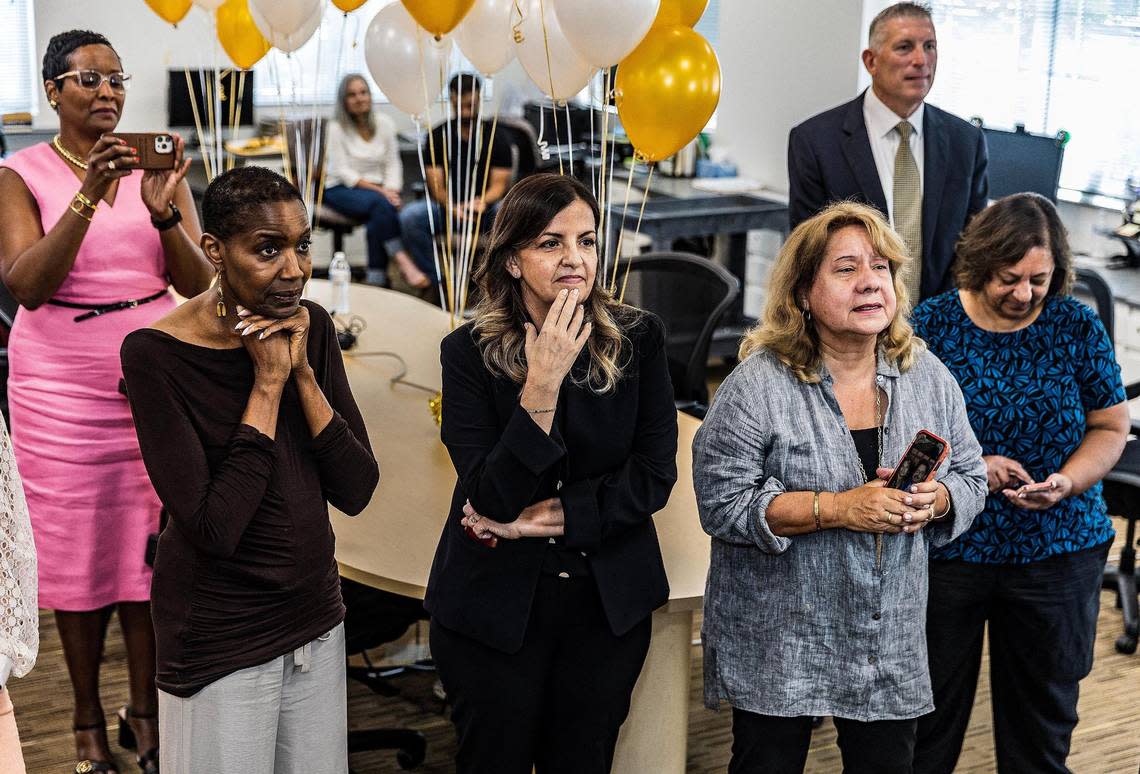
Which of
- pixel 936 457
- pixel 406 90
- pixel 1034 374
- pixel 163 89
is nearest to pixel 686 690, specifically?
pixel 936 457

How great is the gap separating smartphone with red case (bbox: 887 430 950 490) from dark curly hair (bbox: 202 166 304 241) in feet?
3.56

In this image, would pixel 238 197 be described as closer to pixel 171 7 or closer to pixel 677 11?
pixel 677 11

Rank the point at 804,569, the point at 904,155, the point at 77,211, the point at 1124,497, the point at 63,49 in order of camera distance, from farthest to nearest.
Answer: the point at 1124,497 → the point at 904,155 → the point at 63,49 → the point at 77,211 → the point at 804,569

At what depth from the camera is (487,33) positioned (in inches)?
134

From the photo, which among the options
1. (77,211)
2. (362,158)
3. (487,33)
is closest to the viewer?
(77,211)

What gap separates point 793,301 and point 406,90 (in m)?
1.72

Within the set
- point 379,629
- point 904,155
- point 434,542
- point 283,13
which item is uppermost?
point 283,13

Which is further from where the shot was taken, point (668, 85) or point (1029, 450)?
point (668, 85)

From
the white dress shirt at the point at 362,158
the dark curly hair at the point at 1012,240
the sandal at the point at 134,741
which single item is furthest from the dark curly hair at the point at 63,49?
the white dress shirt at the point at 362,158

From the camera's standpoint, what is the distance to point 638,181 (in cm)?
707

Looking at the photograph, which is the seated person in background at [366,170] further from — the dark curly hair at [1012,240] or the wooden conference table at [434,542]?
the dark curly hair at [1012,240]

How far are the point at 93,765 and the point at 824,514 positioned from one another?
6.16 feet

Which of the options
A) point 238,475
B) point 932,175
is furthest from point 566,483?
point 932,175

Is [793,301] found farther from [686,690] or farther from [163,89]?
[163,89]
